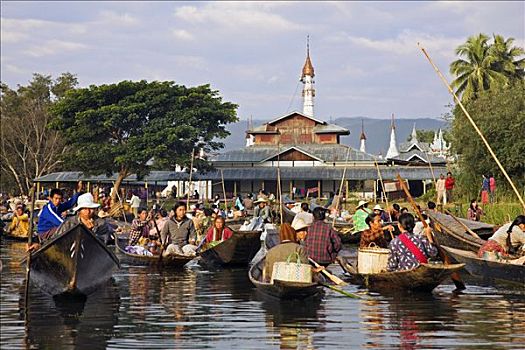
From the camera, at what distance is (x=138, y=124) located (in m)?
47.5

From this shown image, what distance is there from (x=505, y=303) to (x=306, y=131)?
141ft

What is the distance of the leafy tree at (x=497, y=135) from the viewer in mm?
34562

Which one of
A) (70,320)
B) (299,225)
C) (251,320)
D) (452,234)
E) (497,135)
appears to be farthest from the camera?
(497,135)

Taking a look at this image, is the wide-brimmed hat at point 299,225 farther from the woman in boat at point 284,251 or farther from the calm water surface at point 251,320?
Result: the calm water surface at point 251,320

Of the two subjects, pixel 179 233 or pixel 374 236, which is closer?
pixel 374 236

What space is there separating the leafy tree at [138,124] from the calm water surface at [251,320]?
29.8 m

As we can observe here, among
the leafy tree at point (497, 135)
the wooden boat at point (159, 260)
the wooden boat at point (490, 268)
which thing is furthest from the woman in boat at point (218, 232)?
the leafy tree at point (497, 135)

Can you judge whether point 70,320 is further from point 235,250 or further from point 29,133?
point 29,133

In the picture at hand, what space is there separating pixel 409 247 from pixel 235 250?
6.01 m

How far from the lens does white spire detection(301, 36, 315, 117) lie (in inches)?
2699

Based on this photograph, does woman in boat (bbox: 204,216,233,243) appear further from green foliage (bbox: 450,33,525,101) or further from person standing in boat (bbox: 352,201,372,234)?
green foliage (bbox: 450,33,525,101)

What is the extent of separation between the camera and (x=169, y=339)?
10445 mm

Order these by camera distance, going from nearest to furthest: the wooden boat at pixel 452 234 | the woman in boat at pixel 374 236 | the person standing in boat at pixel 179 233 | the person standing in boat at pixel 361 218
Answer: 1. the woman in boat at pixel 374 236
2. the wooden boat at pixel 452 234
3. the person standing in boat at pixel 179 233
4. the person standing in boat at pixel 361 218

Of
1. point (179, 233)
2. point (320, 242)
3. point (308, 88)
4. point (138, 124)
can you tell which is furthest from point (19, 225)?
point (308, 88)
